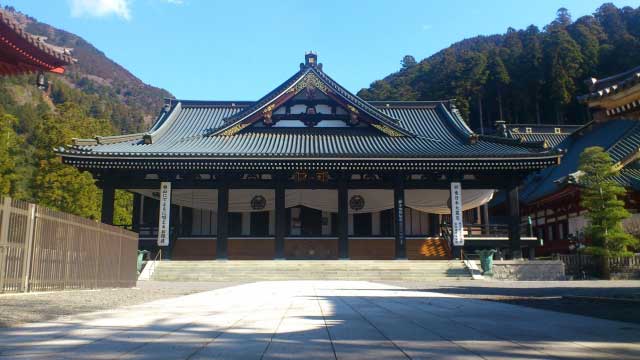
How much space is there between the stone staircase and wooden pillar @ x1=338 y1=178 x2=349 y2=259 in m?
0.79

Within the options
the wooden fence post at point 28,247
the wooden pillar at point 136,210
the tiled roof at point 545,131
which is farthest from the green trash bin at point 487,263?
the tiled roof at point 545,131

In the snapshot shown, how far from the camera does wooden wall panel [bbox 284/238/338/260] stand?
23.1 meters

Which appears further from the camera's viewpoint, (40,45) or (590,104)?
(40,45)

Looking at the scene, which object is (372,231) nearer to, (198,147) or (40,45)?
(198,147)

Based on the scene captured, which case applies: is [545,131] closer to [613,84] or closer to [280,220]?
[280,220]

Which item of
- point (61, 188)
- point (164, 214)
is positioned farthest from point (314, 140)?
point (61, 188)

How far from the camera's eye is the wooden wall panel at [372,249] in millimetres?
23125

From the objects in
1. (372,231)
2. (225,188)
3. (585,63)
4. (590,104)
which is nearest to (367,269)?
(372,231)

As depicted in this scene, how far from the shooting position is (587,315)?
653cm

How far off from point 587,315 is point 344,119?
18492 mm

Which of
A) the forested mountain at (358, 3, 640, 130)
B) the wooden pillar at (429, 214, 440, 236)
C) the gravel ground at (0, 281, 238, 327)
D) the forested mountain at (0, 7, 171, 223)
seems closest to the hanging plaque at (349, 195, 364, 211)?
the wooden pillar at (429, 214, 440, 236)

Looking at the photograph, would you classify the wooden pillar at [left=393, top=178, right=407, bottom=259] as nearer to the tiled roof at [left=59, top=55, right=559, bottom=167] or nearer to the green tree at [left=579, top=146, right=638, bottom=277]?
the tiled roof at [left=59, top=55, right=559, bottom=167]

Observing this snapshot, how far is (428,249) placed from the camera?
2338 centimetres

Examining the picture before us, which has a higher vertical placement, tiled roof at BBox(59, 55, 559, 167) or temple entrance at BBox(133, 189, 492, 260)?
tiled roof at BBox(59, 55, 559, 167)
